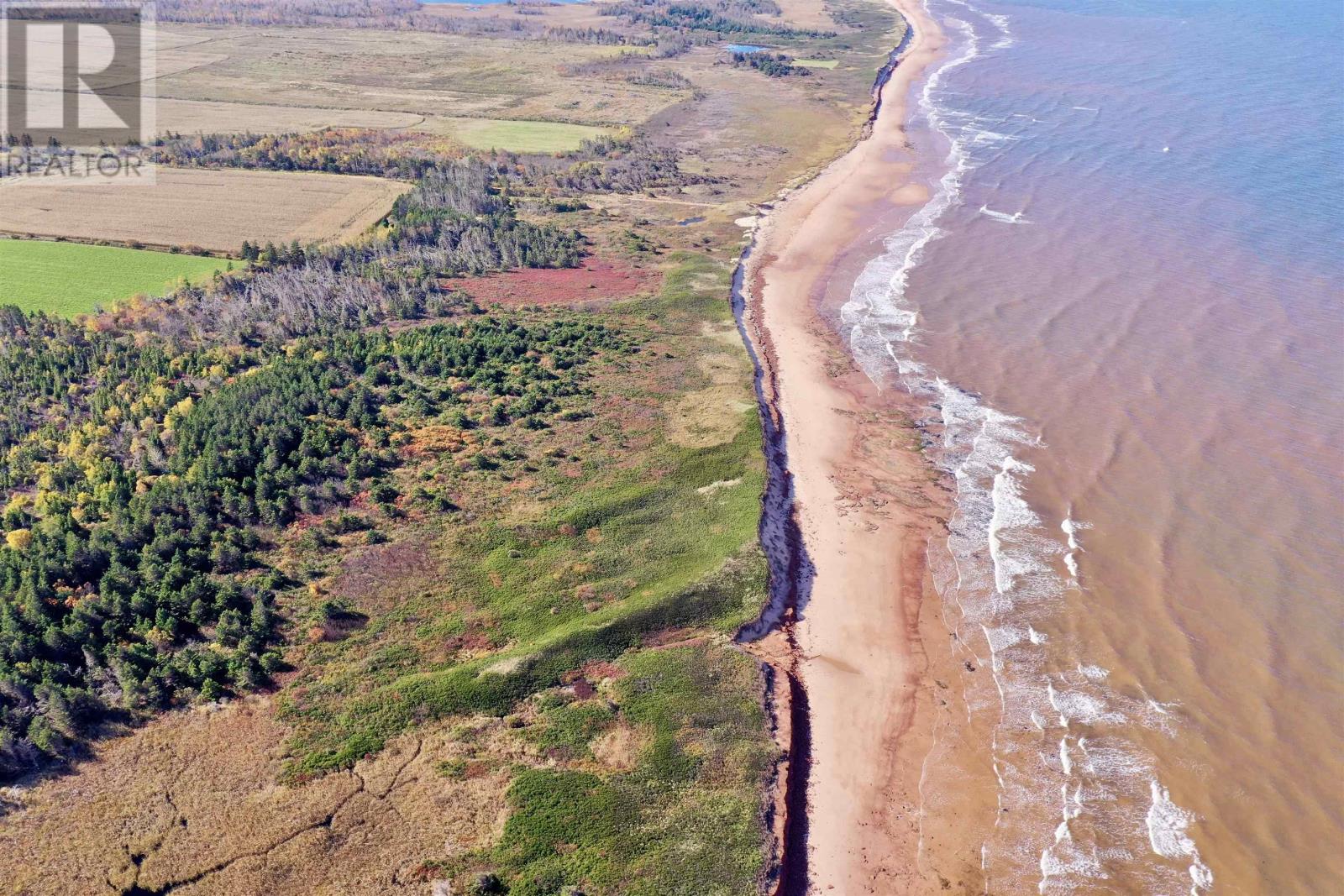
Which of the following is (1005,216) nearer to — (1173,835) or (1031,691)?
(1031,691)

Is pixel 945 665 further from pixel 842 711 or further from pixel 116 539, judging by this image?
pixel 116 539

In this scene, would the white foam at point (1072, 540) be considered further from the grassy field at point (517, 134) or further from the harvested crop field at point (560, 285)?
the grassy field at point (517, 134)

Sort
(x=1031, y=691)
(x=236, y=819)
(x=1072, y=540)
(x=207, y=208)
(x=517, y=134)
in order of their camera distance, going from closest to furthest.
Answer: (x=236, y=819)
(x=1031, y=691)
(x=1072, y=540)
(x=207, y=208)
(x=517, y=134)

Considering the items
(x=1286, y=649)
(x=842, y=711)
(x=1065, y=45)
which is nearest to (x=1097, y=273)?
(x=1286, y=649)

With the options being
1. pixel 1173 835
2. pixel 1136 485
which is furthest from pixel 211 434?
pixel 1136 485

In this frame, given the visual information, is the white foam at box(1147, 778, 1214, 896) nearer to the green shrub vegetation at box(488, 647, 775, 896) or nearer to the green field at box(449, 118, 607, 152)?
the green shrub vegetation at box(488, 647, 775, 896)

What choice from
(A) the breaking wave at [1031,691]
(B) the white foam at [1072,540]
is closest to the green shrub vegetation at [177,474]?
(A) the breaking wave at [1031,691]
